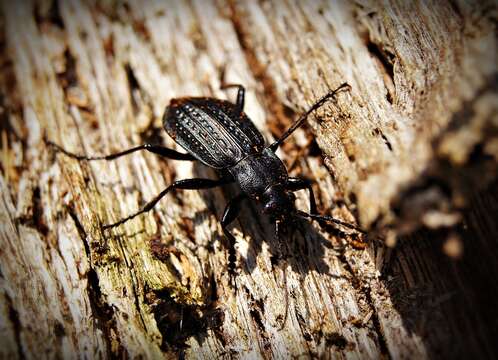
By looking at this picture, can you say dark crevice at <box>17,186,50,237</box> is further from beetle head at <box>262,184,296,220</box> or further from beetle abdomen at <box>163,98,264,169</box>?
beetle head at <box>262,184,296,220</box>

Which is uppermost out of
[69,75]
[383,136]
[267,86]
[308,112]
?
[69,75]

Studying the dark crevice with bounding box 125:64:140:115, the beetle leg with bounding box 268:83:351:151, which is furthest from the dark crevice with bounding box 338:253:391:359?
the dark crevice with bounding box 125:64:140:115

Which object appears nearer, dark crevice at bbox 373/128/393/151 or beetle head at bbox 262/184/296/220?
dark crevice at bbox 373/128/393/151

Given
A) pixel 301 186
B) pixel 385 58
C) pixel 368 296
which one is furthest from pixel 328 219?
pixel 385 58

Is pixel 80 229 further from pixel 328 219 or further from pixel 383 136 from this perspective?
pixel 383 136

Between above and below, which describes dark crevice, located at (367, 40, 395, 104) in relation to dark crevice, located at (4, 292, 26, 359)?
above

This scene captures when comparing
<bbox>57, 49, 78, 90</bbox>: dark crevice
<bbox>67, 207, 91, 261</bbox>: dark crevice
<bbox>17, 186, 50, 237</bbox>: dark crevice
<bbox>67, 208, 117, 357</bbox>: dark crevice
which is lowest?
<bbox>67, 208, 117, 357</bbox>: dark crevice

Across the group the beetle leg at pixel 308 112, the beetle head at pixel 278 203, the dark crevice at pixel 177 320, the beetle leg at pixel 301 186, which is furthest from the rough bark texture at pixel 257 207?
the beetle head at pixel 278 203

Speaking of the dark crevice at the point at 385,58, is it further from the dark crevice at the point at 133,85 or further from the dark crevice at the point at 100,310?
the dark crevice at the point at 100,310

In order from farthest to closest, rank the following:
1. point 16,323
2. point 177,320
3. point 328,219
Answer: point 328,219, point 177,320, point 16,323
